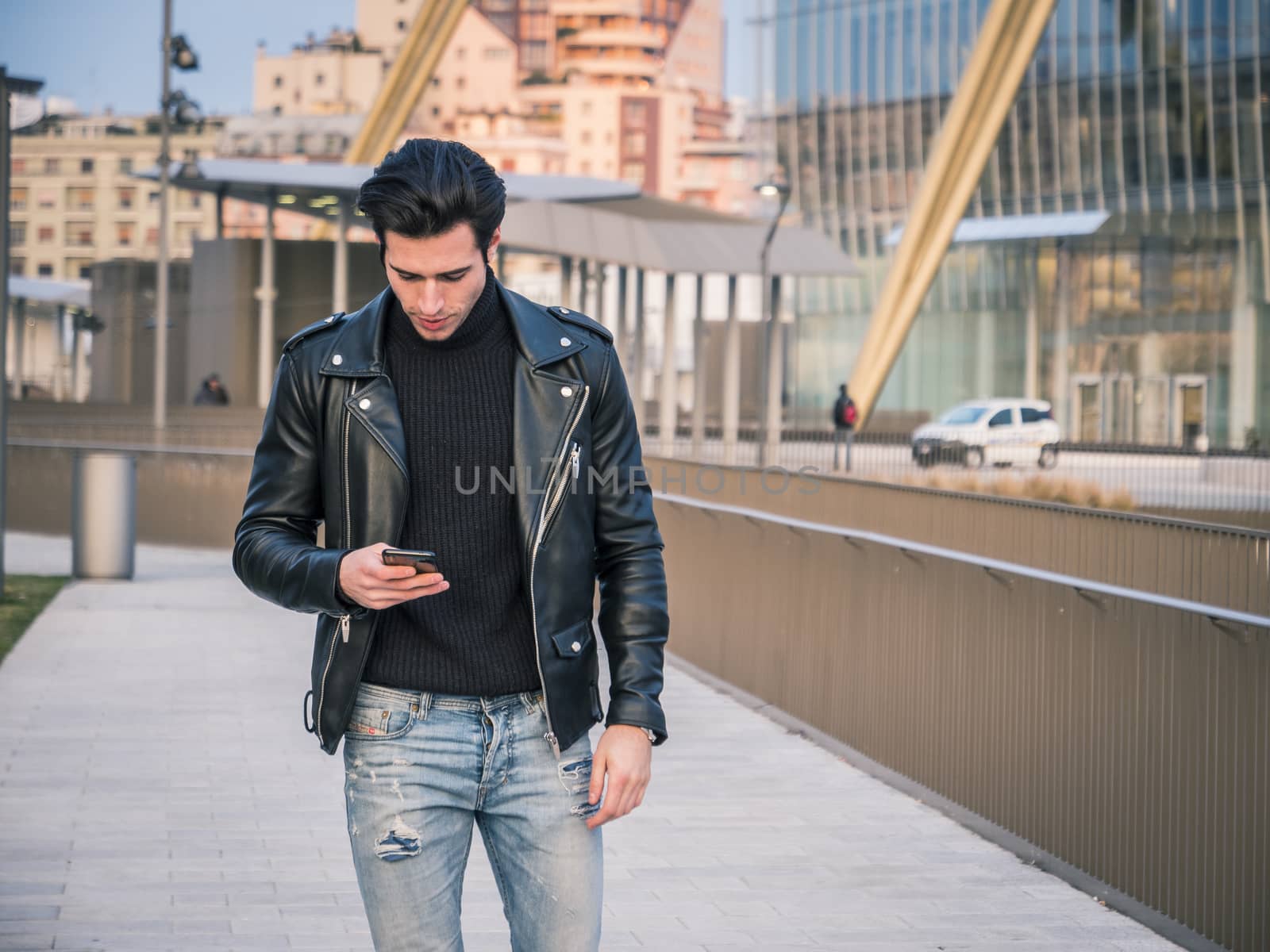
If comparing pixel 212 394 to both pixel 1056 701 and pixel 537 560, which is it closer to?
pixel 1056 701

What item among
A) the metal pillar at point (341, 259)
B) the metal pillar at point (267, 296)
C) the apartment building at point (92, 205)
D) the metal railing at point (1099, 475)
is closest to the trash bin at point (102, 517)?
the metal railing at point (1099, 475)

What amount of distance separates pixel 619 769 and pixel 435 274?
0.80 meters

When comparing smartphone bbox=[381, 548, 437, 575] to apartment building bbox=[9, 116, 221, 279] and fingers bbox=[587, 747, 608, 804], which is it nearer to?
fingers bbox=[587, 747, 608, 804]

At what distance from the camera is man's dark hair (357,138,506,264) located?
2.82 m

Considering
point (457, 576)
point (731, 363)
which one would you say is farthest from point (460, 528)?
point (731, 363)

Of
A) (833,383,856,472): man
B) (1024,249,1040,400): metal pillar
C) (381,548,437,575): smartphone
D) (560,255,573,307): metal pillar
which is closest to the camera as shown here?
(381,548,437,575): smartphone

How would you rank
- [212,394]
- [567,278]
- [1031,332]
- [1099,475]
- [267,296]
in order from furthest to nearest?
[1031,332], [567,278], [267,296], [212,394], [1099,475]

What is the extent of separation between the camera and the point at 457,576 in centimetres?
290

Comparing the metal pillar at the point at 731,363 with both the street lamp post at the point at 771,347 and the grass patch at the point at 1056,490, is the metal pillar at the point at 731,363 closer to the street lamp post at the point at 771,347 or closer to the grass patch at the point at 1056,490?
the street lamp post at the point at 771,347

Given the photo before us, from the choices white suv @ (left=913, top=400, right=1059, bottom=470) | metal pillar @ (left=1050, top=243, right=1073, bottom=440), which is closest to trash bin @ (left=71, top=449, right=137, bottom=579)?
white suv @ (left=913, top=400, right=1059, bottom=470)

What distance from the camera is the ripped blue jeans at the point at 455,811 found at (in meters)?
2.90

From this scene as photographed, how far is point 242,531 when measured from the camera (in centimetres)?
304

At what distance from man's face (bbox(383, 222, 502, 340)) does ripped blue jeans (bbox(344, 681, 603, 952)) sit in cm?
57

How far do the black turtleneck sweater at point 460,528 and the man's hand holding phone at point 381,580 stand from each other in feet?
0.58
